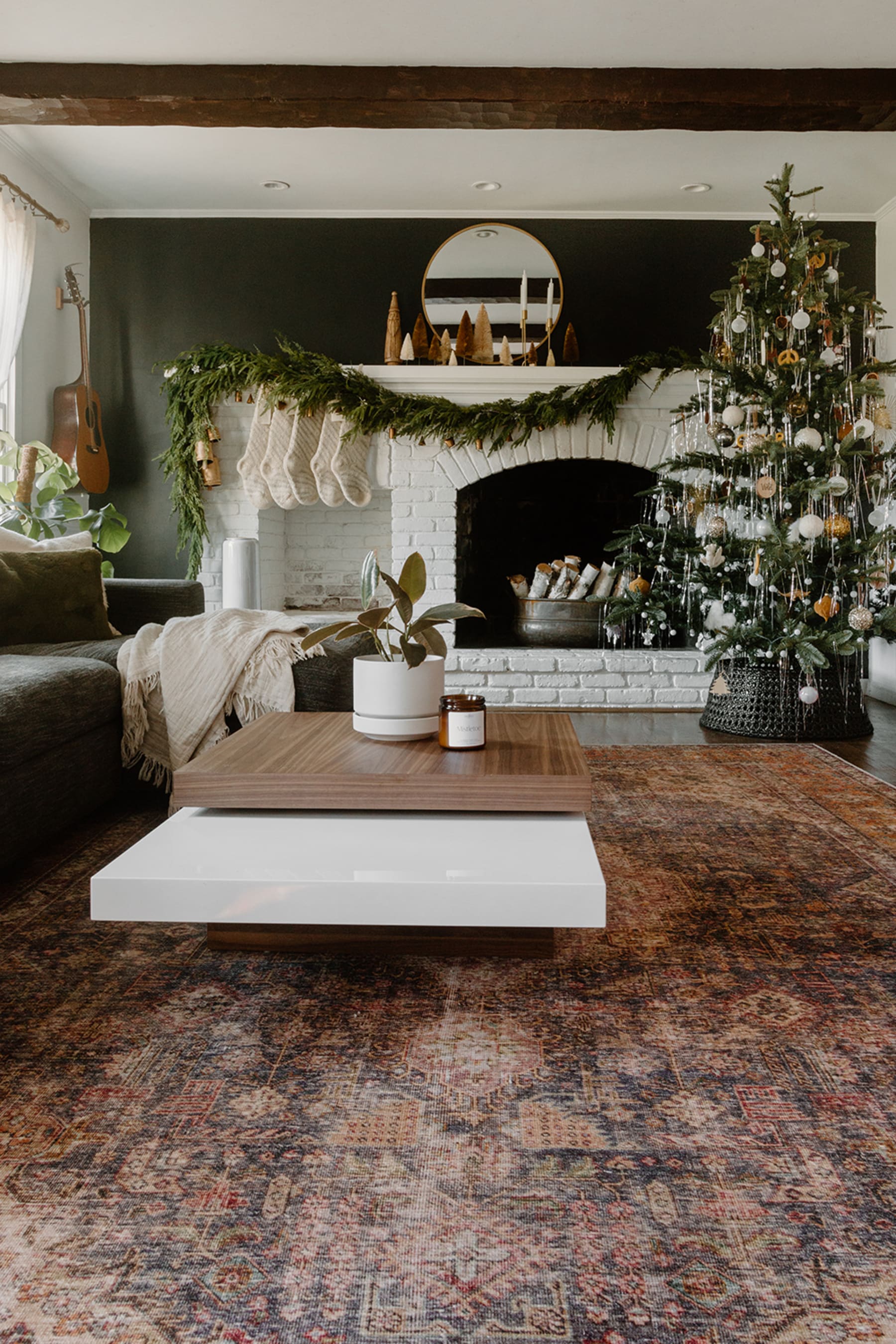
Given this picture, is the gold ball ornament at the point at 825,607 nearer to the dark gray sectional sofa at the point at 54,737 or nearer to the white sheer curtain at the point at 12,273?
the dark gray sectional sofa at the point at 54,737

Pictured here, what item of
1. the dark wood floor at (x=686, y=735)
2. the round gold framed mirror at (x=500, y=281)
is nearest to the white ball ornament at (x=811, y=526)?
the dark wood floor at (x=686, y=735)

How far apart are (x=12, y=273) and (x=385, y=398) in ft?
5.82

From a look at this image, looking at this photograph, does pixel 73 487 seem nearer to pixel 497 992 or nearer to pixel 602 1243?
pixel 497 992

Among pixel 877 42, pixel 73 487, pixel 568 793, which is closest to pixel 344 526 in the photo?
pixel 73 487

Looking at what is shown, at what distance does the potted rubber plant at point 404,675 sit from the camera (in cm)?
204

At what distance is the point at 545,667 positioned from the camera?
5.00m

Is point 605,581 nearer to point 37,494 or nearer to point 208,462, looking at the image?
point 208,462

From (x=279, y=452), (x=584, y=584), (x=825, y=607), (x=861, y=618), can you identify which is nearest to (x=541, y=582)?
(x=584, y=584)

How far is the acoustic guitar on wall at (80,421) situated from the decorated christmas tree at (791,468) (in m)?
2.99

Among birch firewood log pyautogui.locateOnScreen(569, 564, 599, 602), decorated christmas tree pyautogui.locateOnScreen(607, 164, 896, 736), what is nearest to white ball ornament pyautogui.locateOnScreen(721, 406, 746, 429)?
decorated christmas tree pyautogui.locateOnScreen(607, 164, 896, 736)

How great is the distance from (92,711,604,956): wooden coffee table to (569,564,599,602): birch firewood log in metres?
3.20

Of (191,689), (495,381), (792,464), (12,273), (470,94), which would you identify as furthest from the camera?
(495,381)

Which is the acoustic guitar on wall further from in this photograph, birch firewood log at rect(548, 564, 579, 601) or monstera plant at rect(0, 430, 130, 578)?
birch firewood log at rect(548, 564, 579, 601)

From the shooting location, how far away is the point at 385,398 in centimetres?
514
